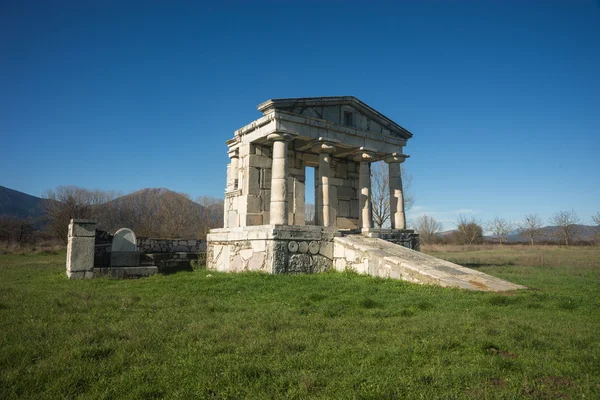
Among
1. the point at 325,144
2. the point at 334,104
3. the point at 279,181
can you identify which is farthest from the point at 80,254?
the point at 334,104

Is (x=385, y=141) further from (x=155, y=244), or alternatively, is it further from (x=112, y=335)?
(x=112, y=335)

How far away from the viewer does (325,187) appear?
45.4ft

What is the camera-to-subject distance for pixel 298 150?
15086 millimetres

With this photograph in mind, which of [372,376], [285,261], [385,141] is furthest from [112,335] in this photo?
[385,141]

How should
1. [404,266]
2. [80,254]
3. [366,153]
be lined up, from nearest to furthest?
[404,266], [80,254], [366,153]

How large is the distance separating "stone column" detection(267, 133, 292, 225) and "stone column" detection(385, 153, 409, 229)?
16.6 ft

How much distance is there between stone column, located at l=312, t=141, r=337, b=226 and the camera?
13649mm

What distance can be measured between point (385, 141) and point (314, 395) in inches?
522

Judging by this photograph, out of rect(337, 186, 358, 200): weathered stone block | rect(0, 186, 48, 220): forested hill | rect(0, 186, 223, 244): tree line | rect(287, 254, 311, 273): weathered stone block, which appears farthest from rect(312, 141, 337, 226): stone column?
rect(0, 186, 48, 220): forested hill

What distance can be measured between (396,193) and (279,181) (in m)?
5.64

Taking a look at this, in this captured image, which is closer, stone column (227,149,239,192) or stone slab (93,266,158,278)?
stone slab (93,266,158,278)

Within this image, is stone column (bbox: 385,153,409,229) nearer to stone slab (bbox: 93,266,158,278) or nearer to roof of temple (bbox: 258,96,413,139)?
roof of temple (bbox: 258,96,413,139)

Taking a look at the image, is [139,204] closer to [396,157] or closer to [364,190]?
[364,190]

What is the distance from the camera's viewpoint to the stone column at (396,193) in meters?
15.5
